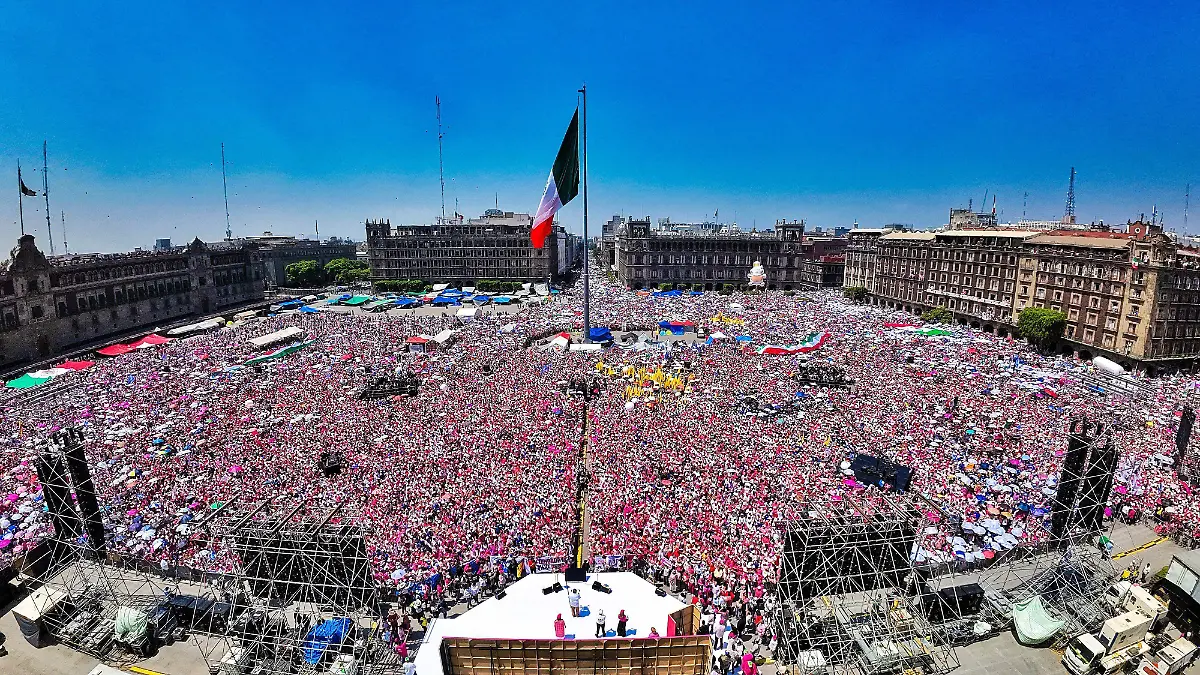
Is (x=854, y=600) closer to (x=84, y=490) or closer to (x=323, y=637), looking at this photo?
(x=323, y=637)

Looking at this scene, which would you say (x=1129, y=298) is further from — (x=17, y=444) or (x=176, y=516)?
(x=17, y=444)

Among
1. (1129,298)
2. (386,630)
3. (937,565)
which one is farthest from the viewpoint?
(1129,298)

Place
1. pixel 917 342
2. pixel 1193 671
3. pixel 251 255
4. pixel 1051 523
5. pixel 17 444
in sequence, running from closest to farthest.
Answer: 1. pixel 1193 671
2. pixel 1051 523
3. pixel 17 444
4. pixel 917 342
5. pixel 251 255

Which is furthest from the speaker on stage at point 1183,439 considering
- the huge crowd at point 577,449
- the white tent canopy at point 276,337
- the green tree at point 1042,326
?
the white tent canopy at point 276,337

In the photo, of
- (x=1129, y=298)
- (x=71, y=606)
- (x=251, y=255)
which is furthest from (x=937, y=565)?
(x=251, y=255)

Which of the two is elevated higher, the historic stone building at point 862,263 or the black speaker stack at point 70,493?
the historic stone building at point 862,263

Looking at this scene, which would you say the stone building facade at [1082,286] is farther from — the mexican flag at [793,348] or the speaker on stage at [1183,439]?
the speaker on stage at [1183,439]

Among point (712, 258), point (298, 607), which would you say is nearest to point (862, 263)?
point (712, 258)
